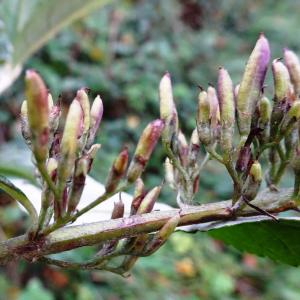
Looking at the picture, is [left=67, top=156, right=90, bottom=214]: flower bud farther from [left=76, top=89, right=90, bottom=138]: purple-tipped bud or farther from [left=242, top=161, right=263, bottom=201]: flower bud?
[left=242, top=161, right=263, bottom=201]: flower bud

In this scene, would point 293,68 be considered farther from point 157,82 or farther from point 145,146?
point 157,82

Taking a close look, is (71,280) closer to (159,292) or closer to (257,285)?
(159,292)

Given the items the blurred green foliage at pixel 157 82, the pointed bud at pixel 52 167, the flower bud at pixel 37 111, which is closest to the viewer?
the flower bud at pixel 37 111

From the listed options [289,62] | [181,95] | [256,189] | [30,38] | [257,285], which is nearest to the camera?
[256,189]

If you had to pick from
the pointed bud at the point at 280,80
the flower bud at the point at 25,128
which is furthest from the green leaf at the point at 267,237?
the flower bud at the point at 25,128

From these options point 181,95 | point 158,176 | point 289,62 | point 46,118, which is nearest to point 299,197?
point 289,62

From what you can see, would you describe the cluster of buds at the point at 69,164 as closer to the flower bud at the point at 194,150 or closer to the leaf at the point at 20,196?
the leaf at the point at 20,196

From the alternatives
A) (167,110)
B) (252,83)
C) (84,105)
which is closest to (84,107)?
(84,105)
